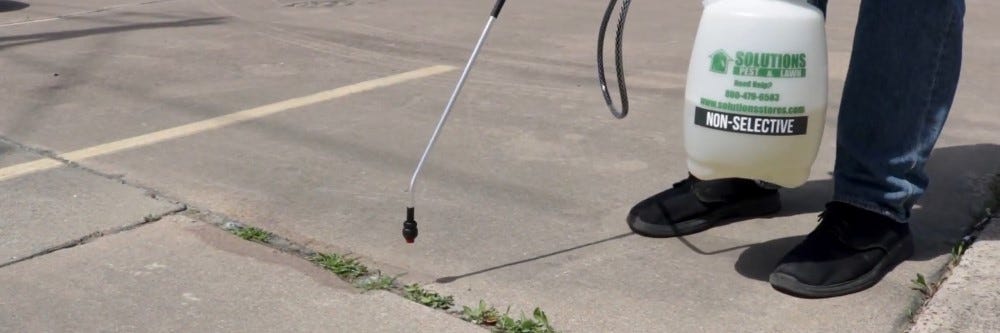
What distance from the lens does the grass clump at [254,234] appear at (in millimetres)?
3623

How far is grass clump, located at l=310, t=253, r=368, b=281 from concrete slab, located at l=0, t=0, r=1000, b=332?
0.25 feet

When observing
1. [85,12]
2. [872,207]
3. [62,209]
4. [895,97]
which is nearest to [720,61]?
[895,97]

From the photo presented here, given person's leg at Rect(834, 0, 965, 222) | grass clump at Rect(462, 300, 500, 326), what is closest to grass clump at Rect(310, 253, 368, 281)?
grass clump at Rect(462, 300, 500, 326)

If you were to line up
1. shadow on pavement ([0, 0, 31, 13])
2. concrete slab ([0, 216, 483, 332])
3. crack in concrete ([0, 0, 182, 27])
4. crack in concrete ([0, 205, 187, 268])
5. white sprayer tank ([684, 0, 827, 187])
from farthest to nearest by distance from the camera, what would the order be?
shadow on pavement ([0, 0, 31, 13]), crack in concrete ([0, 0, 182, 27]), crack in concrete ([0, 205, 187, 268]), concrete slab ([0, 216, 483, 332]), white sprayer tank ([684, 0, 827, 187])

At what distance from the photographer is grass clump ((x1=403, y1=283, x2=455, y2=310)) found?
316 centimetres

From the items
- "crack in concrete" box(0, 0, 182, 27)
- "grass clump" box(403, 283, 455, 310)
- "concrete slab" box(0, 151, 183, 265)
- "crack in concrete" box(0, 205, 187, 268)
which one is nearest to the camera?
"grass clump" box(403, 283, 455, 310)

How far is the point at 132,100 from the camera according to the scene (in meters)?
5.32

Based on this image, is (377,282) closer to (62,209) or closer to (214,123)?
(62,209)

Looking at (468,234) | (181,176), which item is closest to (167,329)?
(468,234)

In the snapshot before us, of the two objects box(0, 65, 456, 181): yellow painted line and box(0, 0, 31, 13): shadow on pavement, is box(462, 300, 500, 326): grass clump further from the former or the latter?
box(0, 0, 31, 13): shadow on pavement

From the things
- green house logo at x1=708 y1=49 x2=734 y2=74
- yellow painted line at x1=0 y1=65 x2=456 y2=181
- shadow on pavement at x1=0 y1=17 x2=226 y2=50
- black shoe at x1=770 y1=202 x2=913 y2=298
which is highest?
green house logo at x1=708 y1=49 x2=734 y2=74

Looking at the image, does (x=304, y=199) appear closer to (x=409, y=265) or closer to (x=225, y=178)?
(x=225, y=178)

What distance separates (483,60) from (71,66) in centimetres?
197

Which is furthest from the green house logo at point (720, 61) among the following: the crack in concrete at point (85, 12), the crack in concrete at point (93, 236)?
the crack in concrete at point (85, 12)
